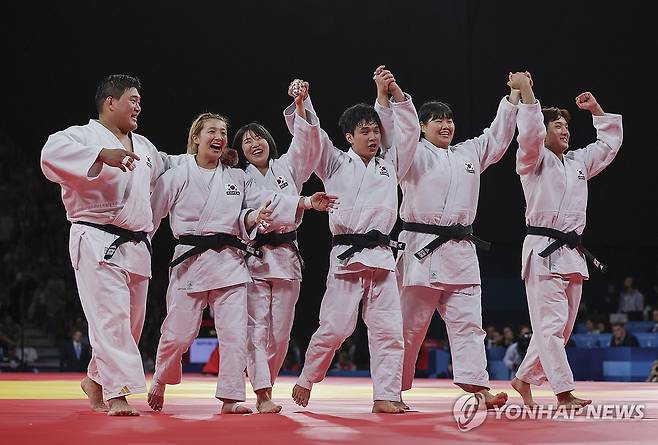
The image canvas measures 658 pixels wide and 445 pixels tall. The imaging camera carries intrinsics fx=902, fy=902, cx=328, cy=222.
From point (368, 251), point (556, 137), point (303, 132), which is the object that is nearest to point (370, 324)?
point (368, 251)

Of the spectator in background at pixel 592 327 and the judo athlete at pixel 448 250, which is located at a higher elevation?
the judo athlete at pixel 448 250

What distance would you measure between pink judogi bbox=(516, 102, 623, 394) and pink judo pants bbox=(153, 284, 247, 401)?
1.56 metres

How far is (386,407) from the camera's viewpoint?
4371 mm

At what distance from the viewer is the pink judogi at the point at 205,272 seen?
4.40m

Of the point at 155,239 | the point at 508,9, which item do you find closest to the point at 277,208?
the point at 508,9

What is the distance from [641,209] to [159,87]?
714cm

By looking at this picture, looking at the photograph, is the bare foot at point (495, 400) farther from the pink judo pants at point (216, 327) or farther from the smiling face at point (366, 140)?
the smiling face at point (366, 140)

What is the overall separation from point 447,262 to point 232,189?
3.81 feet

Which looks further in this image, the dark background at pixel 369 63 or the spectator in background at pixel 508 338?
the dark background at pixel 369 63

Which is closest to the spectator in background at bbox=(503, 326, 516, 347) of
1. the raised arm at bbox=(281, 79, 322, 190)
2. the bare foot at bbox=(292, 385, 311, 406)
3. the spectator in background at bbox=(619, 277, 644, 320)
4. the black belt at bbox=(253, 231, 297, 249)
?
the spectator in background at bbox=(619, 277, 644, 320)

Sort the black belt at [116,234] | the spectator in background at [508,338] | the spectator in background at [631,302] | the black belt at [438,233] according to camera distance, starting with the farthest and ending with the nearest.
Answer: the spectator in background at [631,302] → the spectator in background at [508,338] → the black belt at [438,233] → the black belt at [116,234]

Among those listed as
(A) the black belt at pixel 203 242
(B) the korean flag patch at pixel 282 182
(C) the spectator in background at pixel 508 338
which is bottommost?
(C) the spectator in background at pixel 508 338

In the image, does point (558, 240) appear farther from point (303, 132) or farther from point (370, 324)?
point (303, 132)

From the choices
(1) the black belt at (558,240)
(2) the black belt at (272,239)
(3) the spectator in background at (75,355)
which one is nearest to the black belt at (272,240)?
(2) the black belt at (272,239)
